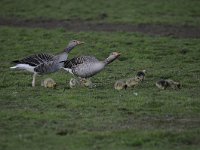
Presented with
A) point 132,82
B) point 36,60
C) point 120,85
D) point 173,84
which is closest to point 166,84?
point 173,84

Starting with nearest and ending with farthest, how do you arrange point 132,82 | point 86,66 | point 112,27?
point 132,82 → point 86,66 → point 112,27

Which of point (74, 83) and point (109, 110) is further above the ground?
point (74, 83)

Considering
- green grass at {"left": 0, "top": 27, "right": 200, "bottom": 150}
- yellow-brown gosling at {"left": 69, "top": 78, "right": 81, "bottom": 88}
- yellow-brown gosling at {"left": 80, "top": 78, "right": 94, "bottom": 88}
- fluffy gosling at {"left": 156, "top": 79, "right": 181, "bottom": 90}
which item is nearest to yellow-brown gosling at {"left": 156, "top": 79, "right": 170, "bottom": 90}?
fluffy gosling at {"left": 156, "top": 79, "right": 181, "bottom": 90}

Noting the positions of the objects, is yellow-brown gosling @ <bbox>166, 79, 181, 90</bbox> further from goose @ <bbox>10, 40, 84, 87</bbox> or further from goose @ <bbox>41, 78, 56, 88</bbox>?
goose @ <bbox>10, 40, 84, 87</bbox>

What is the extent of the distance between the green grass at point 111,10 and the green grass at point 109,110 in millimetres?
9588

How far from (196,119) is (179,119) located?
0.37 metres

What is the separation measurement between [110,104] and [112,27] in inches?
637

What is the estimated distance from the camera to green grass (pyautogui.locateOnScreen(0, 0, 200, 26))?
105 feet

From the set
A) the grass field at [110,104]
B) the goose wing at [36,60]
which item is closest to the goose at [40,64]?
the goose wing at [36,60]

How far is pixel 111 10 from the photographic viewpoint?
116ft

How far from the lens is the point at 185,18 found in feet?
105

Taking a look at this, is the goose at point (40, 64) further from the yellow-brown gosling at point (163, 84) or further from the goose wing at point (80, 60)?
the yellow-brown gosling at point (163, 84)

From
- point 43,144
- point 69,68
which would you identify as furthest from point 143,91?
point 43,144

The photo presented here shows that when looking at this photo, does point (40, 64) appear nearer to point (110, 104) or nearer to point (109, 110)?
point (110, 104)
